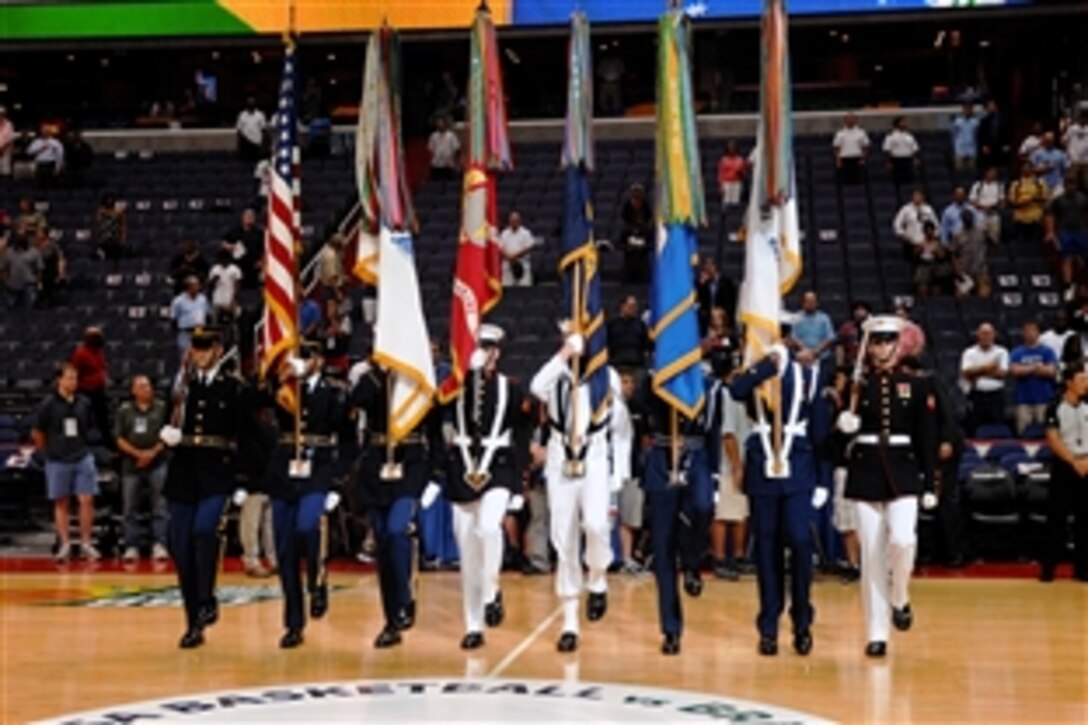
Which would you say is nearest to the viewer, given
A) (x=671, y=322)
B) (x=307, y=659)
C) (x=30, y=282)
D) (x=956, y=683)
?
(x=956, y=683)

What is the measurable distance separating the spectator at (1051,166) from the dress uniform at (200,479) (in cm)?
1422

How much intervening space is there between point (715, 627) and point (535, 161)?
53.7 ft

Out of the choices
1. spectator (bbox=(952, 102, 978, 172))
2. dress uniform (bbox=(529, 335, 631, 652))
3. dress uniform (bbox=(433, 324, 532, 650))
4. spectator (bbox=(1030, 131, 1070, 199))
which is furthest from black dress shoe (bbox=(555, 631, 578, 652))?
spectator (bbox=(952, 102, 978, 172))

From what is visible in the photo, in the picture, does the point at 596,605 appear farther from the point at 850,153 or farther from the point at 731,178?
the point at 850,153

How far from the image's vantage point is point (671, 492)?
1121cm

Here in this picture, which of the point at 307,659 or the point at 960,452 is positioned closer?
the point at 307,659

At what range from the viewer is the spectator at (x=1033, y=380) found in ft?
58.7

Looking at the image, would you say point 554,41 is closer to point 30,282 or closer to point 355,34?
point 355,34

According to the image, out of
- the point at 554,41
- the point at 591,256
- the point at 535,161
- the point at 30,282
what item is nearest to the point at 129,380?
the point at 30,282

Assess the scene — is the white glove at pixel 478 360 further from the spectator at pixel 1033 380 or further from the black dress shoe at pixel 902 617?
the spectator at pixel 1033 380

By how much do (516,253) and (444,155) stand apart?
519 centimetres

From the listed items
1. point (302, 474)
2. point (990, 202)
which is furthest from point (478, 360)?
point (990, 202)

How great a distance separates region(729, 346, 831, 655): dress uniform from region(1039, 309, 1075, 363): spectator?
7.67 meters

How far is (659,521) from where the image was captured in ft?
36.7
